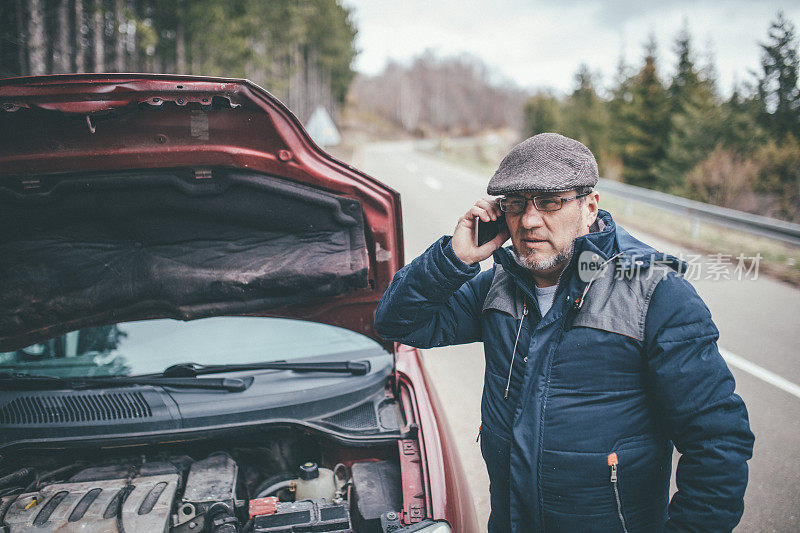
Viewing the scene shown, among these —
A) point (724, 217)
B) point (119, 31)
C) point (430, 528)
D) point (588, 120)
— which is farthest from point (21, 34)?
point (588, 120)

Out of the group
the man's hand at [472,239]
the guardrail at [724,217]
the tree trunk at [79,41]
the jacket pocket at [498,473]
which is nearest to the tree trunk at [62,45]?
the tree trunk at [79,41]

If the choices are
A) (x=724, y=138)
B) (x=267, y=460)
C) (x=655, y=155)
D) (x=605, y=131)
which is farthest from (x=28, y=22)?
(x=605, y=131)

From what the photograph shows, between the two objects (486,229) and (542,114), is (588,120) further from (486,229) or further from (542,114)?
(486,229)

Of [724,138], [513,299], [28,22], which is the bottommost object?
[513,299]

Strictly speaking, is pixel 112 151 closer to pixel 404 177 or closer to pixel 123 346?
pixel 123 346

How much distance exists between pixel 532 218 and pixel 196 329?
1.81 meters

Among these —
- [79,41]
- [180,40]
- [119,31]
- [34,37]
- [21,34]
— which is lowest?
[34,37]

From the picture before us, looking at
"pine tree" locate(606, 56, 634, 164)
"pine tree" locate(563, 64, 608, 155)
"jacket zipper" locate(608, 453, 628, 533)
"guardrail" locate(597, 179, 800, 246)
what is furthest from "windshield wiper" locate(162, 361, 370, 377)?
"pine tree" locate(563, 64, 608, 155)

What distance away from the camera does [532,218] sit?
1.70 metres

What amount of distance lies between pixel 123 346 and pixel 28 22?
990 centimetres

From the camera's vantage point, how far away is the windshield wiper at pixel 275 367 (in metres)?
2.35

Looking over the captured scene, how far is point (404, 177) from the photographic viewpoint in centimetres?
2164

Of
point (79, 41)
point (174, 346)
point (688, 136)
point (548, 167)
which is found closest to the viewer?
point (548, 167)

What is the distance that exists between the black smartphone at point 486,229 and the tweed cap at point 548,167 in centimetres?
17
